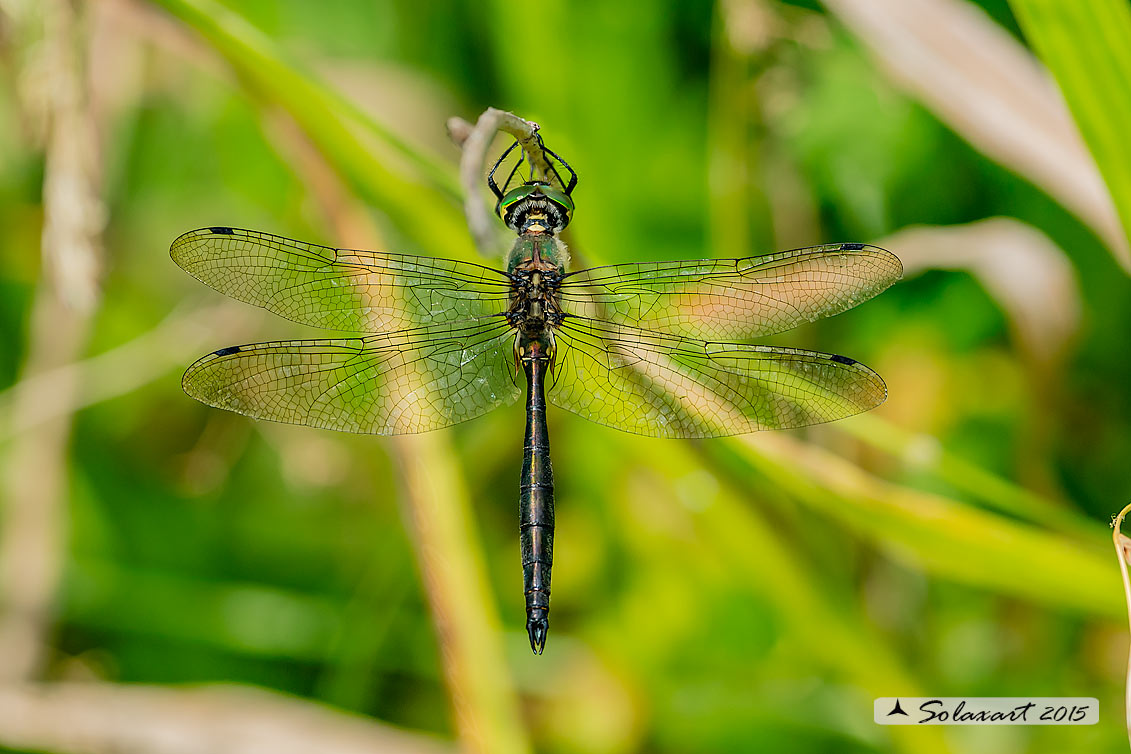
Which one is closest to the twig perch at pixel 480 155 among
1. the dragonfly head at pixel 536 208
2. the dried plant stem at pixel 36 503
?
the dragonfly head at pixel 536 208

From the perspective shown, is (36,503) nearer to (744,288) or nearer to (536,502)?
(536,502)

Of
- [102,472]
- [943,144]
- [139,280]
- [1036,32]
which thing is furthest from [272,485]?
[1036,32]

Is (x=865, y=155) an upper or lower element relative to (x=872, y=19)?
upper

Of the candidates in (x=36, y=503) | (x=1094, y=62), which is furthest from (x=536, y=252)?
(x=36, y=503)

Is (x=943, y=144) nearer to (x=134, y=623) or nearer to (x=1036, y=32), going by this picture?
(x=1036, y=32)

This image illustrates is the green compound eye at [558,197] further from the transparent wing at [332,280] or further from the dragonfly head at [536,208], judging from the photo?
the transparent wing at [332,280]

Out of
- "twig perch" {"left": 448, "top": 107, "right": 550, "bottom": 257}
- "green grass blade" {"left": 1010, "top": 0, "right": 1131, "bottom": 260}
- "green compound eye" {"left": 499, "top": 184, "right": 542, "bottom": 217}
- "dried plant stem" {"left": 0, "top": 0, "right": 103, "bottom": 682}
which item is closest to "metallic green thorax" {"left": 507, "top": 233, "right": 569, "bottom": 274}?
"green compound eye" {"left": 499, "top": 184, "right": 542, "bottom": 217}
